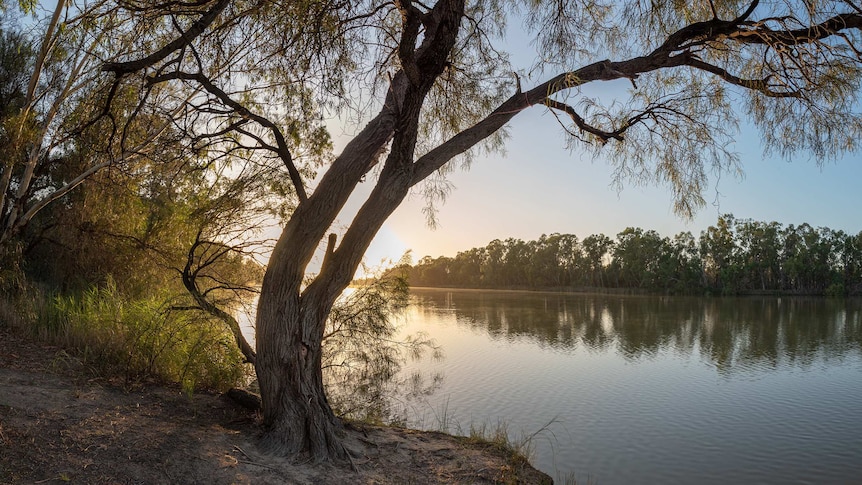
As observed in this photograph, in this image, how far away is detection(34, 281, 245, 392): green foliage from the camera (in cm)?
628

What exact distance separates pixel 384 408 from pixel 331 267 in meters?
4.62

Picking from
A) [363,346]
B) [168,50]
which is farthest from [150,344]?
[168,50]

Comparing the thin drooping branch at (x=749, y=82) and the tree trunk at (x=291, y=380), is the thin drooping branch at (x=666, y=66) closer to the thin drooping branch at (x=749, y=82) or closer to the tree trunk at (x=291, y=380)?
the thin drooping branch at (x=749, y=82)

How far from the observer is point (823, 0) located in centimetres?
415

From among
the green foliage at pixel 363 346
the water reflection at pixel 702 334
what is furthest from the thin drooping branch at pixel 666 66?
the water reflection at pixel 702 334

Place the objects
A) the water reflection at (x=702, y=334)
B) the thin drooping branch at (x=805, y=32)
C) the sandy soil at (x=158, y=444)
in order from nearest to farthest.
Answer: the sandy soil at (x=158, y=444) < the thin drooping branch at (x=805, y=32) < the water reflection at (x=702, y=334)

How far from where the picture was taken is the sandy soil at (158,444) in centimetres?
372

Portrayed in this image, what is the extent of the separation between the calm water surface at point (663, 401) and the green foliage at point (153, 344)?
3.29 meters

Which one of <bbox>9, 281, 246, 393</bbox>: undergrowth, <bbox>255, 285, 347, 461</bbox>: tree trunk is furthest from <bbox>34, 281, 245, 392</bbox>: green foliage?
<bbox>255, 285, 347, 461</bbox>: tree trunk

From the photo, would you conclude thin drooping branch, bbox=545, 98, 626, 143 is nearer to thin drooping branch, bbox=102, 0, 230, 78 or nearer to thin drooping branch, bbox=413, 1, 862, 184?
thin drooping branch, bbox=413, 1, 862, 184

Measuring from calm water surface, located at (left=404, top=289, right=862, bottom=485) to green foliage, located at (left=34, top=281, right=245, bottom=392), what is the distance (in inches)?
130

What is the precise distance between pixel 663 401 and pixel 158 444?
10300mm

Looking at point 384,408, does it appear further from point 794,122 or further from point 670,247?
point 670,247

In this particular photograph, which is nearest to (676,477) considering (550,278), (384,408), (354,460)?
(384,408)
